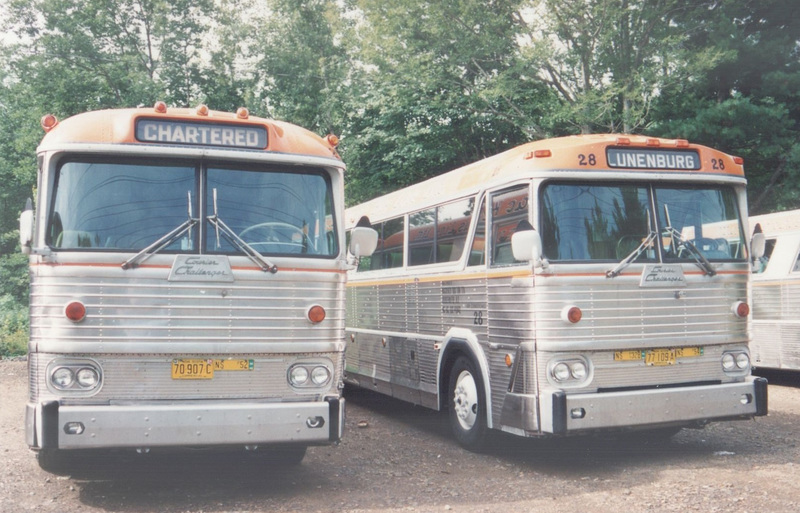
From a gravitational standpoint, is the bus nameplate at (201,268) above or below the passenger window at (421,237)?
below

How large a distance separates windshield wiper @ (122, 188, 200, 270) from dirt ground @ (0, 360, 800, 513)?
1.89m

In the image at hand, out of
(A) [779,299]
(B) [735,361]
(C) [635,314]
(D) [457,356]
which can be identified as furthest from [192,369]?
(A) [779,299]

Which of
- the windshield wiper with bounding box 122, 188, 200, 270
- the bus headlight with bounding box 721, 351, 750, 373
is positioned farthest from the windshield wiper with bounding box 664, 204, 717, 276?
the windshield wiper with bounding box 122, 188, 200, 270

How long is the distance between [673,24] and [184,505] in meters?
19.0

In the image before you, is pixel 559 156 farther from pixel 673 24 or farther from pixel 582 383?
pixel 673 24

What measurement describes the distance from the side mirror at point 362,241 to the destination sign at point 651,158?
2345 mm

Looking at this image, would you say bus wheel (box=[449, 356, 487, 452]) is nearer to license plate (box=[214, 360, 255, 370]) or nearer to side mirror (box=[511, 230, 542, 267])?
side mirror (box=[511, 230, 542, 267])

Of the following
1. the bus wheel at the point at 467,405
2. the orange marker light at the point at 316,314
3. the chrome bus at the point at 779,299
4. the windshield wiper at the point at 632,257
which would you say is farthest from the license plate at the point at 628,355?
the chrome bus at the point at 779,299

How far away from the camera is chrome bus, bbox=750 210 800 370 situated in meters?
12.8

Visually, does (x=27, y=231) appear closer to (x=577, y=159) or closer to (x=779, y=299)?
(x=577, y=159)

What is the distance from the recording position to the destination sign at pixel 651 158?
7.91 metres

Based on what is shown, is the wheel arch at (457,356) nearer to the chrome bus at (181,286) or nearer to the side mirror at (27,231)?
the chrome bus at (181,286)

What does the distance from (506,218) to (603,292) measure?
1.20 m

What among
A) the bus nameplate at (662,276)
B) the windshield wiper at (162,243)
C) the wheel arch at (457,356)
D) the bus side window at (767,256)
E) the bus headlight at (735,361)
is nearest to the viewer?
the windshield wiper at (162,243)
